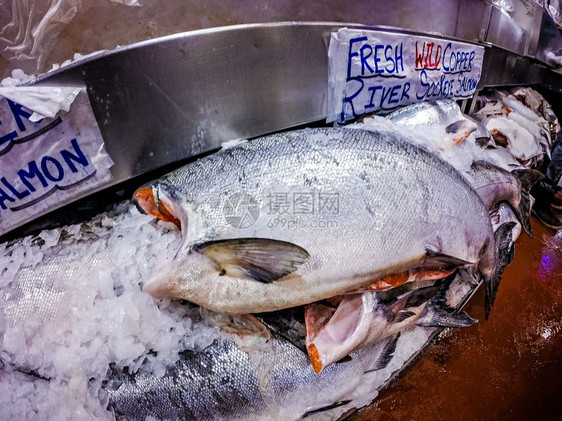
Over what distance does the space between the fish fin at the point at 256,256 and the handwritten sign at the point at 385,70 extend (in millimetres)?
1264

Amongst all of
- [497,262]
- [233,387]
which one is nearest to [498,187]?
[497,262]

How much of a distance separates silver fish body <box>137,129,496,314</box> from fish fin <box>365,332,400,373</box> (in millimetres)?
559

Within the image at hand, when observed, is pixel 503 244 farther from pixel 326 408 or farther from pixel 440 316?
pixel 326 408

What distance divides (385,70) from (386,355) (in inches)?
68.9

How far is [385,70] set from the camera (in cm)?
242

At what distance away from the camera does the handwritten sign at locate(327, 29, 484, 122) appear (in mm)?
2193

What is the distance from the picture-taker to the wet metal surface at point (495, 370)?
221 cm

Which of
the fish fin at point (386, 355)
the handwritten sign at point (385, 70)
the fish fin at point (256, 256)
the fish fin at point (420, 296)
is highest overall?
the handwritten sign at point (385, 70)

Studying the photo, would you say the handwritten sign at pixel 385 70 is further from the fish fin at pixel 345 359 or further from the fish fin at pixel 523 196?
the fish fin at pixel 345 359

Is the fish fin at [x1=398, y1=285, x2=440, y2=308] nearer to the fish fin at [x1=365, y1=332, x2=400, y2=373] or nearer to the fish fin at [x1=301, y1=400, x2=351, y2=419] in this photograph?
the fish fin at [x1=365, y1=332, x2=400, y2=373]

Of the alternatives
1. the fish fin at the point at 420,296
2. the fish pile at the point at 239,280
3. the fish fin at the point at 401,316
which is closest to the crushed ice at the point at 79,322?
the fish pile at the point at 239,280

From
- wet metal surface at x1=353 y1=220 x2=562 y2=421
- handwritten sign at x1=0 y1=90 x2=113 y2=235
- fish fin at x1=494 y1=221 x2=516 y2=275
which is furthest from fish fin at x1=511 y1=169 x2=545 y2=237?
handwritten sign at x1=0 y1=90 x2=113 y2=235

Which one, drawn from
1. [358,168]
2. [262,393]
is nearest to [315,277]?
[358,168]

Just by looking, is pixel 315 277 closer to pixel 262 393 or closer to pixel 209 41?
pixel 262 393
